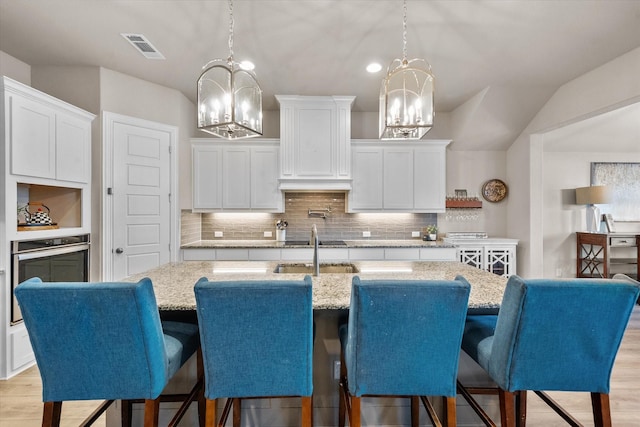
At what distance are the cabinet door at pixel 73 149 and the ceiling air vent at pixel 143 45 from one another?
889 mm

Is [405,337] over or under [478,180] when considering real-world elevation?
under

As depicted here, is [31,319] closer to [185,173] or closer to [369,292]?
[369,292]

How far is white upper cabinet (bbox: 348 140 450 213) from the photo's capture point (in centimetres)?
409

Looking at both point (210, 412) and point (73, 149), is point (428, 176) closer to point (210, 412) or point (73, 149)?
point (210, 412)

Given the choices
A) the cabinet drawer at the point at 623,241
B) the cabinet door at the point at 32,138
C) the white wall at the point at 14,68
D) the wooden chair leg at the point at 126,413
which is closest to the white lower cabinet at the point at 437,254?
the cabinet drawer at the point at 623,241

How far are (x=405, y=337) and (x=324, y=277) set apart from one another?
0.83 metres

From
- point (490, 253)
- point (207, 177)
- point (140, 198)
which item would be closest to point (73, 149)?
point (140, 198)

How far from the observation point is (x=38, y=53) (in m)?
2.87

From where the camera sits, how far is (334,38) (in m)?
2.58

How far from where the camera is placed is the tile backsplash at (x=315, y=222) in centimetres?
434

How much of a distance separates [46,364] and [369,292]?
1.27 metres

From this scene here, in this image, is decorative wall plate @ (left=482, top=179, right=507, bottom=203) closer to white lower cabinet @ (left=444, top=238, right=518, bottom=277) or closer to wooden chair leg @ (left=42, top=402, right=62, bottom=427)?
white lower cabinet @ (left=444, top=238, right=518, bottom=277)

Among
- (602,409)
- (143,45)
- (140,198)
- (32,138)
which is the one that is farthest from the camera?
(140,198)

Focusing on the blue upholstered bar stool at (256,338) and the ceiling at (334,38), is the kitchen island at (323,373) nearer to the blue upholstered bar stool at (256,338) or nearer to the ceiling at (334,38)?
the blue upholstered bar stool at (256,338)
